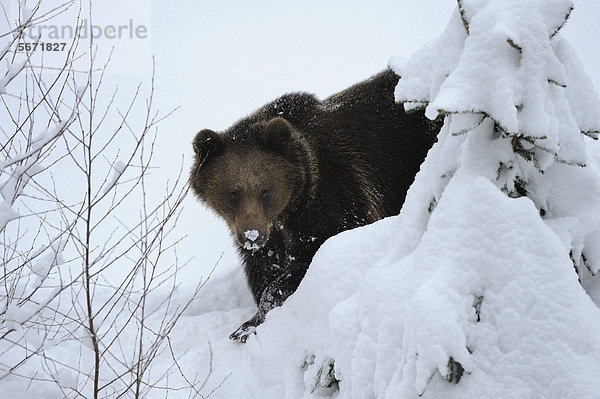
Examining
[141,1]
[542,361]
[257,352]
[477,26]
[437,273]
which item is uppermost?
[141,1]

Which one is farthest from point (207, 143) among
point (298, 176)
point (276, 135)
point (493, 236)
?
point (493, 236)

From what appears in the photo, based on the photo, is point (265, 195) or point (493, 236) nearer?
point (493, 236)

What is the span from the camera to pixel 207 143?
5.39m

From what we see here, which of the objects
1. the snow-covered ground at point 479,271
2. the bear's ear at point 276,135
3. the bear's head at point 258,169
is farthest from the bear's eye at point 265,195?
the snow-covered ground at point 479,271

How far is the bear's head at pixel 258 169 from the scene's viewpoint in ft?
17.5

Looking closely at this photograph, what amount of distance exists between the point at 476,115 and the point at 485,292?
0.79 m

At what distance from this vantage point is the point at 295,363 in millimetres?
3648

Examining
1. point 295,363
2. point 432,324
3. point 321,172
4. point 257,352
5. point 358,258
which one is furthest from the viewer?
point 321,172

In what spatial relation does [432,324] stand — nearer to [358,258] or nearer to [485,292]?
[485,292]

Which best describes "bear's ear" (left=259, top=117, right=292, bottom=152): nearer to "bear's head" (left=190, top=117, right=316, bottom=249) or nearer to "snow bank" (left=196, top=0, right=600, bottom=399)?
"bear's head" (left=190, top=117, right=316, bottom=249)

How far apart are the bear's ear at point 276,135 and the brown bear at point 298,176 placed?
0.01 metres

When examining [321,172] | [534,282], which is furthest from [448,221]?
A: [321,172]

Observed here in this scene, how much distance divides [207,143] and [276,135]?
0.73 m

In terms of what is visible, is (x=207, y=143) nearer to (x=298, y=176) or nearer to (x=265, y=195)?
(x=265, y=195)
